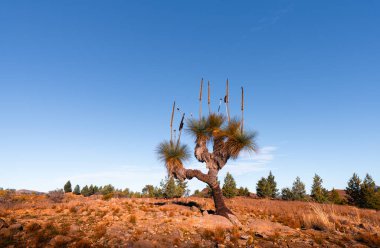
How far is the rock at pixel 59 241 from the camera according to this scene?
8.02m

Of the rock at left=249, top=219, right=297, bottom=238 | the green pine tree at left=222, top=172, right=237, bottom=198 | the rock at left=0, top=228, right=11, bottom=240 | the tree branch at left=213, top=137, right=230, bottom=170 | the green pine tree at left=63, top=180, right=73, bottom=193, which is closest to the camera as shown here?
the rock at left=0, top=228, right=11, bottom=240

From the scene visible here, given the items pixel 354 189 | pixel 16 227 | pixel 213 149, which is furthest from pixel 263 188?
pixel 16 227

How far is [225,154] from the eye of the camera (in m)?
14.4

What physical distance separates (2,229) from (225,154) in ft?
36.0

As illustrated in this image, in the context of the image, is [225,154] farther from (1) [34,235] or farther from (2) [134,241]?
(1) [34,235]

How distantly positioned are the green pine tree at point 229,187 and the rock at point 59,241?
32.9 metres

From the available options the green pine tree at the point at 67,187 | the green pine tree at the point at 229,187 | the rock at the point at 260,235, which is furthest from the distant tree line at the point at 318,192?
the green pine tree at the point at 67,187

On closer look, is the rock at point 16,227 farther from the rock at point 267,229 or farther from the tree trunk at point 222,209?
the rock at point 267,229

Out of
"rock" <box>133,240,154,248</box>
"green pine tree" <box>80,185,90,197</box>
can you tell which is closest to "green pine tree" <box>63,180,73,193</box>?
"green pine tree" <box>80,185,90,197</box>

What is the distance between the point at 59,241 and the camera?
820cm

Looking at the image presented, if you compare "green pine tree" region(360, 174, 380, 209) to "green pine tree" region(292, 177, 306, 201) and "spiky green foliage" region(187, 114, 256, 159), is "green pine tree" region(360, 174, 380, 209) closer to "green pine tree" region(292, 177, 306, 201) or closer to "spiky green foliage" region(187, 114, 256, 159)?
"green pine tree" region(292, 177, 306, 201)

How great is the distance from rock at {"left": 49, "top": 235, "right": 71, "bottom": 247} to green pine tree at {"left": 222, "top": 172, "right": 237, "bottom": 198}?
108 feet

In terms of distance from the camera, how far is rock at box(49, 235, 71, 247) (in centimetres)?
802

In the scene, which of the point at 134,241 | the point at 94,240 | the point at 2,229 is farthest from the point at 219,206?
the point at 2,229
